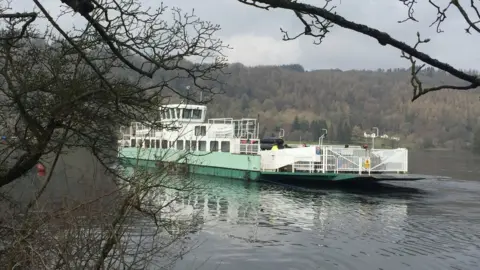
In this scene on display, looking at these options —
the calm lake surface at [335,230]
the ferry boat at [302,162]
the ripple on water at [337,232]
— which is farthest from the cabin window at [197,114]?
the ripple on water at [337,232]

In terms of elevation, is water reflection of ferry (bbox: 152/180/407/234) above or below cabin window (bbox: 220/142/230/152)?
below

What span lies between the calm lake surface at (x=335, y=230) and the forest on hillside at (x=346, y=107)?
206ft

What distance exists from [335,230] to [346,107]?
428 feet

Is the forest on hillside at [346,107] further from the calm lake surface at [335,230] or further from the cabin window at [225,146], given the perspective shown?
the calm lake surface at [335,230]

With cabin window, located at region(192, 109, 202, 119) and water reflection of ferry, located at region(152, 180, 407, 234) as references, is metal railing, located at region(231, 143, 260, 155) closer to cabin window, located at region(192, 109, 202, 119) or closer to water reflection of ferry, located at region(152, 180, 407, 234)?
cabin window, located at region(192, 109, 202, 119)

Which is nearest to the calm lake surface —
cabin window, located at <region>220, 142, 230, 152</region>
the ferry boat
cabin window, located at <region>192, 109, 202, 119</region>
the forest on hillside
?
the ferry boat

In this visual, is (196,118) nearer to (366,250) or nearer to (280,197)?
(280,197)

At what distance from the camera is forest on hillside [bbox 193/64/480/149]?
107625 millimetres

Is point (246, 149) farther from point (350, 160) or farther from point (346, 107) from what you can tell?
point (346, 107)

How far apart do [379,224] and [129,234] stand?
1311cm

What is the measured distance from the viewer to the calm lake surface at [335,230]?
11.9 m

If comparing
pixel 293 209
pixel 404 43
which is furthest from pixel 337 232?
pixel 404 43

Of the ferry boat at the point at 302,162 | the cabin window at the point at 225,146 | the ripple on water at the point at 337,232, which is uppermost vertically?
the cabin window at the point at 225,146

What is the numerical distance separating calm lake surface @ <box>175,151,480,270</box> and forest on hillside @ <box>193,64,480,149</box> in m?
62.9
